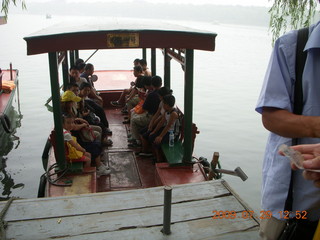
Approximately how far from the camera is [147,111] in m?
5.43

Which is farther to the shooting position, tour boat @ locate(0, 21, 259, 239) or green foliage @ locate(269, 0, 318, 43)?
green foliage @ locate(269, 0, 318, 43)

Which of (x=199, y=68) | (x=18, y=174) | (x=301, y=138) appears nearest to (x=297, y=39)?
(x=301, y=138)

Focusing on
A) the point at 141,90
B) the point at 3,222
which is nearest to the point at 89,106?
the point at 141,90

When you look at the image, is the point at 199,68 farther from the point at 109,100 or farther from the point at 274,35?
the point at 274,35

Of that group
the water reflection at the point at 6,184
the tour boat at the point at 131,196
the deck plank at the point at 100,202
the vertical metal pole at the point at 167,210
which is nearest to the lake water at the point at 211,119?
the water reflection at the point at 6,184

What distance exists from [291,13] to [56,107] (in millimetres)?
3582

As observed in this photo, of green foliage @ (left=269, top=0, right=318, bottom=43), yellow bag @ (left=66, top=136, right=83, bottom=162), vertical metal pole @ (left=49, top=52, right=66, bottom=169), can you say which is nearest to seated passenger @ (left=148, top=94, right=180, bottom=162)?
yellow bag @ (left=66, top=136, right=83, bottom=162)

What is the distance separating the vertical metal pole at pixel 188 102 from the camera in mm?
4062

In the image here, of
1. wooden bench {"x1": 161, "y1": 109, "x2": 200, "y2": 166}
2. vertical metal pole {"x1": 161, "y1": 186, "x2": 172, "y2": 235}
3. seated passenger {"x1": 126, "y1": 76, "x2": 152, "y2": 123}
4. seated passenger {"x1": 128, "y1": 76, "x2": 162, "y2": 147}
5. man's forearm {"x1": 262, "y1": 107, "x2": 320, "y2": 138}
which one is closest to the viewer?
man's forearm {"x1": 262, "y1": 107, "x2": 320, "y2": 138}

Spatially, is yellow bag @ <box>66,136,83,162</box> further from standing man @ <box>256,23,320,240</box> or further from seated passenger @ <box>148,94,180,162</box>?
standing man @ <box>256,23,320,240</box>

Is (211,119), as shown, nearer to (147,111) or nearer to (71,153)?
(147,111)

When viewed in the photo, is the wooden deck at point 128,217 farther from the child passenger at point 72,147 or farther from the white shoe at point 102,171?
the white shoe at point 102,171

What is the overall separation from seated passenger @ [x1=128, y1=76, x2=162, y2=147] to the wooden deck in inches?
83.8

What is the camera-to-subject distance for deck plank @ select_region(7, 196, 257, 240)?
102 inches
